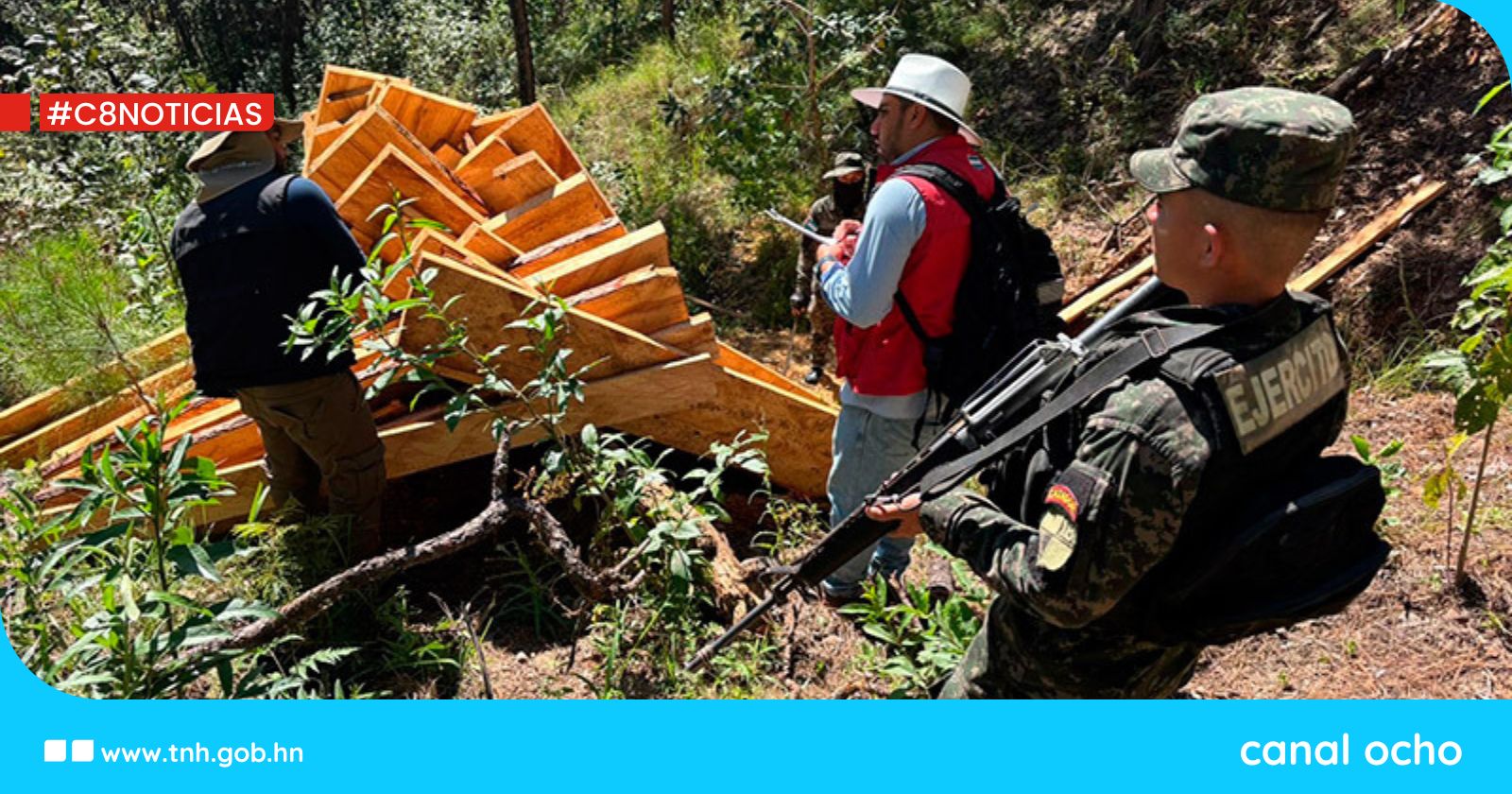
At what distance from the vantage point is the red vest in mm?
2748

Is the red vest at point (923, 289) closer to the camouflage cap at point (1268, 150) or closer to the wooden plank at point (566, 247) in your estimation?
the camouflage cap at point (1268, 150)

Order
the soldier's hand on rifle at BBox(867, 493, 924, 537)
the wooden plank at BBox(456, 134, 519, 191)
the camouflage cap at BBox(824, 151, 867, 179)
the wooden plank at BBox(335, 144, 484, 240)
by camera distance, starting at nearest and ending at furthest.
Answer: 1. the soldier's hand on rifle at BBox(867, 493, 924, 537)
2. the wooden plank at BBox(335, 144, 484, 240)
3. the wooden plank at BBox(456, 134, 519, 191)
4. the camouflage cap at BBox(824, 151, 867, 179)

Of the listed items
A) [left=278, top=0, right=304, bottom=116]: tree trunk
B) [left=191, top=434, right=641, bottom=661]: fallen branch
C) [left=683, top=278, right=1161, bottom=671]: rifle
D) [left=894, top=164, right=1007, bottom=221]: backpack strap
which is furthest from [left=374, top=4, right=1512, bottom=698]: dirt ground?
[left=278, top=0, right=304, bottom=116]: tree trunk

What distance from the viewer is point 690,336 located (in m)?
3.69

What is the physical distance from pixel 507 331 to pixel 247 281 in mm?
878

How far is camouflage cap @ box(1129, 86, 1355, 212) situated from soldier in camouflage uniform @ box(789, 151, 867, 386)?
2.38 m

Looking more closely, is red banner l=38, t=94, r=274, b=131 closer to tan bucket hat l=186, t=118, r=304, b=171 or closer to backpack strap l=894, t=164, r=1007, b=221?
tan bucket hat l=186, t=118, r=304, b=171

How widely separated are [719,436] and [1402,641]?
2.47 metres

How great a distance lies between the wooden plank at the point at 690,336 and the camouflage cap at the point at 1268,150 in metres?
2.21

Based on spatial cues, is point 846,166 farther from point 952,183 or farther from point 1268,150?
point 1268,150

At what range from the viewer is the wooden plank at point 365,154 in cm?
427

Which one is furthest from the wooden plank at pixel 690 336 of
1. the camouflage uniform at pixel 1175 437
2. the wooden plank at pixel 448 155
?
the wooden plank at pixel 448 155

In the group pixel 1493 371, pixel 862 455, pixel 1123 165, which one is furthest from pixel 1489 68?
pixel 862 455

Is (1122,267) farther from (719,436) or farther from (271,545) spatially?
(271,545)
